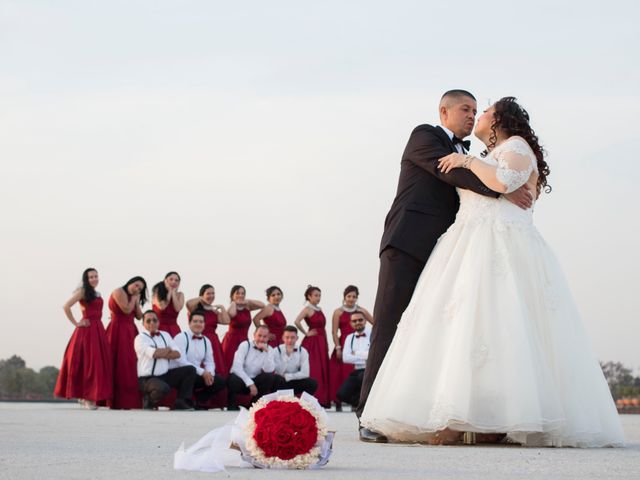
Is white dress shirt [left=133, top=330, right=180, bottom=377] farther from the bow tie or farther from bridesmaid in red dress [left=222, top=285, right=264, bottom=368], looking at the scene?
the bow tie

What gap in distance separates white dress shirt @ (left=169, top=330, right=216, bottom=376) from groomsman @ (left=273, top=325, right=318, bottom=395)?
136cm

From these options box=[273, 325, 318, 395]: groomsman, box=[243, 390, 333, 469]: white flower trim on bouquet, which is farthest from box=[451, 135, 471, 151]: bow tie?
box=[273, 325, 318, 395]: groomsman

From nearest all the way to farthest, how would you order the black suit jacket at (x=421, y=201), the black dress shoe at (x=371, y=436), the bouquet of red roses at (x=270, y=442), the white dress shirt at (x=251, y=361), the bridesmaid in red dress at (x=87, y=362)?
the bouquet of red roses at (x=270, y=442), the black dress shoe at (x=371, y=436), the black suit jacket at (x=421, y=201), the bridesmaid in red dress at (x=87, y=362), the white dress shirt at (x=251, y=361)

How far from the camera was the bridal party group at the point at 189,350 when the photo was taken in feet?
55.4

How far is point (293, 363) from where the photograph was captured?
1895 cm

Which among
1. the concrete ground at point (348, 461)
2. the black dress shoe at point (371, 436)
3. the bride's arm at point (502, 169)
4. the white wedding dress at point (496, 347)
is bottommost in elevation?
the concrete ground at point (348, 461)

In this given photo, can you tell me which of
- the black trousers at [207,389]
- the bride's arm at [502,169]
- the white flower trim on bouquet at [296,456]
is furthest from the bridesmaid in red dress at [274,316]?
the white flower trim on bouquet at [296,456]

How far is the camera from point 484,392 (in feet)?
22.1

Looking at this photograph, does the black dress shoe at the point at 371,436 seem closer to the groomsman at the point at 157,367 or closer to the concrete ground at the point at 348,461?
the concrete ground at the point at 348,461

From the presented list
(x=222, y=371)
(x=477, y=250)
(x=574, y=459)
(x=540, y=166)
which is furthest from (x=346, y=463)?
(x=222, y=371)

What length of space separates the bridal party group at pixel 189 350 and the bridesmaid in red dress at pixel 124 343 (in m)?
0.02

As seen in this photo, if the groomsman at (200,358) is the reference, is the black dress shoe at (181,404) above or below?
below

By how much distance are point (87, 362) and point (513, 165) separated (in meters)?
11.2

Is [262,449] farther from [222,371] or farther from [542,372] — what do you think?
[222,371]
